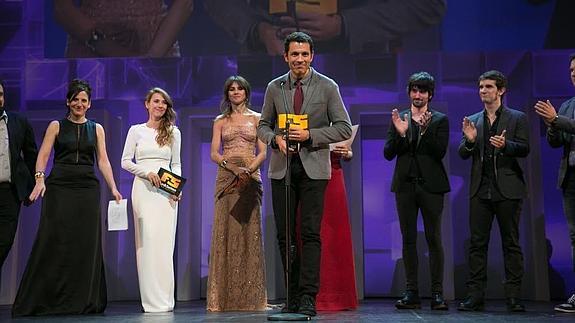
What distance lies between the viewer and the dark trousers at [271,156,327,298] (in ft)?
12.3

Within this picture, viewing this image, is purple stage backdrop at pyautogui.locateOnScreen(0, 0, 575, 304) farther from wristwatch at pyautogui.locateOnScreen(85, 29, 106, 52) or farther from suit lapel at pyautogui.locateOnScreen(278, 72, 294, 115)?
suit lapel at pyautogui.locateOnScreen(278, 72, 294, 115)

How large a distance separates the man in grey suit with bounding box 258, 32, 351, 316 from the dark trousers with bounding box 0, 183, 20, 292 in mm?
1856

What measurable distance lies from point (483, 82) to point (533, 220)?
1.80 m

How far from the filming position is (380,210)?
6223mm

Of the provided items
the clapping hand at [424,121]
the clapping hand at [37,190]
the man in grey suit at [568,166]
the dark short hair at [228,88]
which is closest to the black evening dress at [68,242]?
the clapping hand at [37,190]

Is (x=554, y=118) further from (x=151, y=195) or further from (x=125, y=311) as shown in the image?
(x=125, y=311)

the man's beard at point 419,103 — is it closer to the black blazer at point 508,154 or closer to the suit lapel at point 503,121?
the black blazer at point 508,154

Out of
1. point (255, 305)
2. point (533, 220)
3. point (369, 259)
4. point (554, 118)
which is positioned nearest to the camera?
point (554, 118)

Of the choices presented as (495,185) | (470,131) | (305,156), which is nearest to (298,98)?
(305,156)

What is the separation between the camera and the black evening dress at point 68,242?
14.6ft

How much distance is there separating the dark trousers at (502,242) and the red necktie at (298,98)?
1497 millimetres

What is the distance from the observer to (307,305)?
146 inches

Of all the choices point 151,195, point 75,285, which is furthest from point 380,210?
point 75,285

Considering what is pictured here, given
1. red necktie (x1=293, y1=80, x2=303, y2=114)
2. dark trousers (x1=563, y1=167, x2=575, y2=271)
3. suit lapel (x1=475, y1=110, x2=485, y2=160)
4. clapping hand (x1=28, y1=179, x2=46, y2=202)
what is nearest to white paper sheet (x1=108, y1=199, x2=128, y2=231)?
clapping hand (x1=28, y1=179, x2=46, y2=202)
